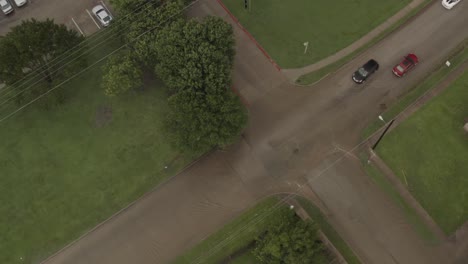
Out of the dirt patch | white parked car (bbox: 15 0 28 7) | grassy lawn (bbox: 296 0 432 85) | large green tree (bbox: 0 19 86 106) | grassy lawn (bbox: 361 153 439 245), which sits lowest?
grassy lawn (bbox: 361 153 439 245)

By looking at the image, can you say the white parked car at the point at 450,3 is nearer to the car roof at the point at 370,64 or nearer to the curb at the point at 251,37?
the car roof at the point at 370,64

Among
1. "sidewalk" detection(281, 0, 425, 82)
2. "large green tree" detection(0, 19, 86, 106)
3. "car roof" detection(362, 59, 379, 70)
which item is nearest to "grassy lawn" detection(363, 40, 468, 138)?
"car roof" detection(362, 59, 379, 70)

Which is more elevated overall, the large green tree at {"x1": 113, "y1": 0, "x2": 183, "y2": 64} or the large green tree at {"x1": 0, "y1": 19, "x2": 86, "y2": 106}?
the large green tree at {"x1": 0, "y1": 19, "x2": 86, "y2": 106}

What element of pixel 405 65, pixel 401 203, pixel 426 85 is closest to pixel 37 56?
pixel 405 65

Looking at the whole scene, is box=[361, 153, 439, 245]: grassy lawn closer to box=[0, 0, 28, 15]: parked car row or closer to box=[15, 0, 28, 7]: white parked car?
box=[15, 0, 28, 7]: white parked car

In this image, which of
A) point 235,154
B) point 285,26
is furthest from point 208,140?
point 285,26

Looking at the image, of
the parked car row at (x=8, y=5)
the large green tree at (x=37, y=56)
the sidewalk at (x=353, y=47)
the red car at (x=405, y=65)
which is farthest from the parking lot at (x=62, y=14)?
the red car at (x=405, y=65)

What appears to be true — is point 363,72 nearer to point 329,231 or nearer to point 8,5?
point 329,231

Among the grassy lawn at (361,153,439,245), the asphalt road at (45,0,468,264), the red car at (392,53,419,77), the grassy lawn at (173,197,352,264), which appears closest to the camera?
the grassy lawn at (173,197,352,264)
